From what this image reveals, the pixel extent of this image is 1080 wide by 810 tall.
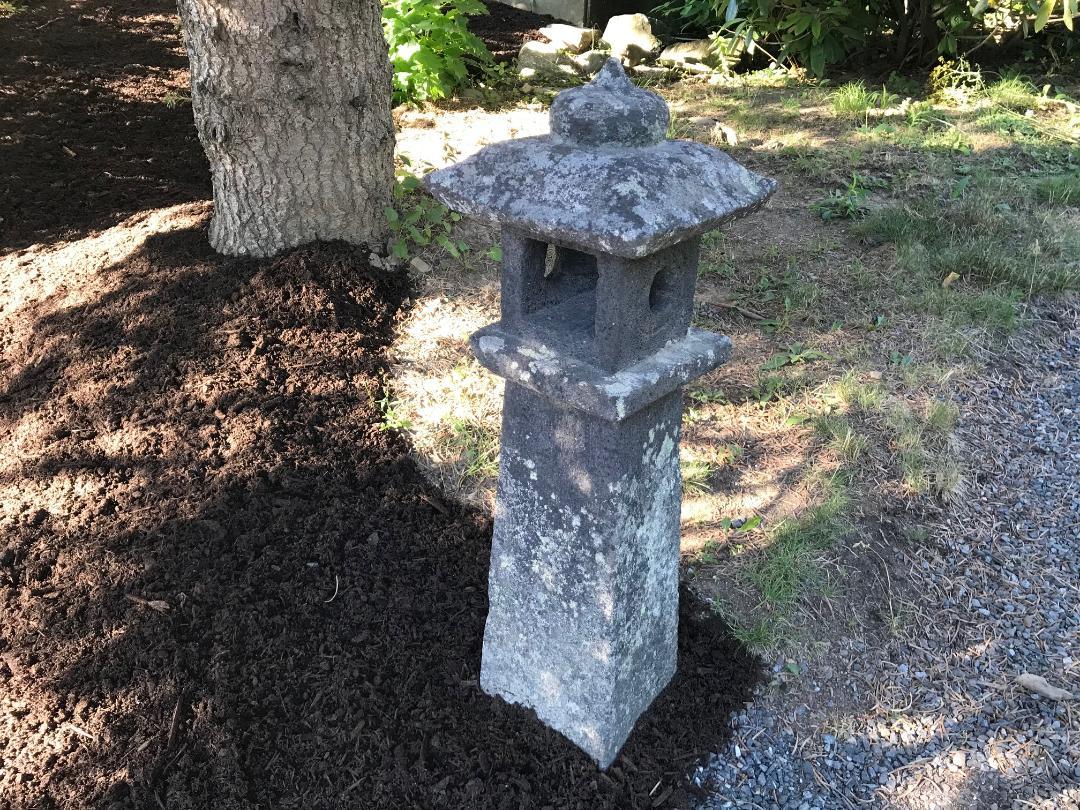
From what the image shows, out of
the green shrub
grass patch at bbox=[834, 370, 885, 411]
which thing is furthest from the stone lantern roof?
the green shrub

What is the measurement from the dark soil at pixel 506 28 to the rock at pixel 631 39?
719mm

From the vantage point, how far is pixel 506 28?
26.6ft

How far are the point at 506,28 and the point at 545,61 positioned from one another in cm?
159

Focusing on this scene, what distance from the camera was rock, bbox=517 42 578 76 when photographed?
6.79 meters

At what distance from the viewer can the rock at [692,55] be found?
708 cm

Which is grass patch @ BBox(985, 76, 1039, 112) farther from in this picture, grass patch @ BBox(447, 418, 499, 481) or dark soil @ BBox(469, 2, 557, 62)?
grass patch @ BBox(447, 418, 499, 481)

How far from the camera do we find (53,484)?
9.30 feet

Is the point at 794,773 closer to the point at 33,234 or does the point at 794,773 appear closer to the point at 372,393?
the point at 372,393

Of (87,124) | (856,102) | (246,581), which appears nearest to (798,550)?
(246,581)

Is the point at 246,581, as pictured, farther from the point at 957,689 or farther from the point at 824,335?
the point at 824,335

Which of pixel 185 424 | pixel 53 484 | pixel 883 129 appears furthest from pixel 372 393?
pixel 883 129

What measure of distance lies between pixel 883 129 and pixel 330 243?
3.89 meters

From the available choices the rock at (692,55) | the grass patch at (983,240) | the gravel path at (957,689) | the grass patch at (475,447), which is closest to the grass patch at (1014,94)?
the grass patch at (983,240)

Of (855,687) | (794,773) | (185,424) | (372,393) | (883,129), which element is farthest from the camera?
(883,129)
